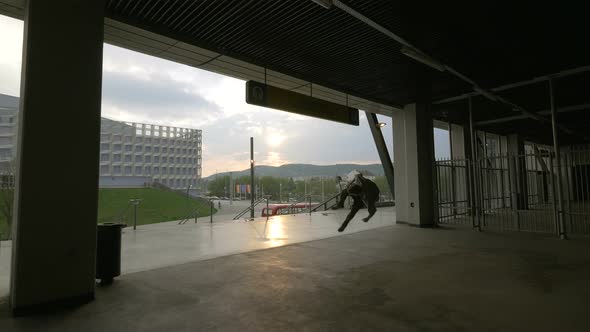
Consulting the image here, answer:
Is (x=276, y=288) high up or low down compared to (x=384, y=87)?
down

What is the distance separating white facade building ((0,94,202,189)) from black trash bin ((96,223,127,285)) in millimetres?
38676

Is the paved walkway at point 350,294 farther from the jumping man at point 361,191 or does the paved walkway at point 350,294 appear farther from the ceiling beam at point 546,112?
the ceiling beam at point 546,112

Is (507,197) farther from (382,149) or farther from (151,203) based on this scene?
(151,203)

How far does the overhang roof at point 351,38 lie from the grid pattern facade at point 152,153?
35951mm

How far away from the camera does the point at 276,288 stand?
165 inches

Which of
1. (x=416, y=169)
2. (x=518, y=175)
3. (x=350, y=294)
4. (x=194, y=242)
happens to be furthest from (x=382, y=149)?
(x=350, y=294)

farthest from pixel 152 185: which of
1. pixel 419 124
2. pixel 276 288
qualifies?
pixel 276 288

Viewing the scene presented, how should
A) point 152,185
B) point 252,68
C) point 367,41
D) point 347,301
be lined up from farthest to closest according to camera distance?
point 152,185
point 252,68
point 367,41
point 347,301

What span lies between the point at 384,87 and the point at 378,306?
6.69 m

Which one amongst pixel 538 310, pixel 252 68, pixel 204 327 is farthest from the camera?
pixel 252 68

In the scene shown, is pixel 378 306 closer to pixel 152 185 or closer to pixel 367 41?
pixel 367 41

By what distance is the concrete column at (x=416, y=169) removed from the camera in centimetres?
1006

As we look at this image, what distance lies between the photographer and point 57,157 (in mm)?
3688

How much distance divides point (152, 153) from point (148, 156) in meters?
0.69
